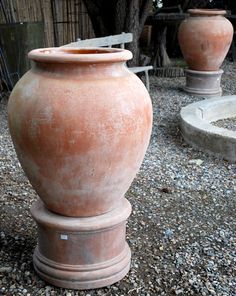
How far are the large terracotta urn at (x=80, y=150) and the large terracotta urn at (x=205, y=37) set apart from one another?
12.7 ft

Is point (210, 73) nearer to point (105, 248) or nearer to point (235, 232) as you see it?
point (235, 232)

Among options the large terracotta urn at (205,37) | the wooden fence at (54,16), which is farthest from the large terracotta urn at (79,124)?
the wooden fence at (54,16)

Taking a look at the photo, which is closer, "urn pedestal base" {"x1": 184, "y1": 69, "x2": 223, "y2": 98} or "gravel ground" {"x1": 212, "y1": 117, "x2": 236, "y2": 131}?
"gravel ground" {"x1": 212, "y1": 117, "x2": 236, "y2": 131}

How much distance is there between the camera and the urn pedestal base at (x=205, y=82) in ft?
20.1

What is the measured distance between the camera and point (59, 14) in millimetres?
7461

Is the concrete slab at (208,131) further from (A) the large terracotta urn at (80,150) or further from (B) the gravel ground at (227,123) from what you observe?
(A) the large terracotta urn at (80,150)

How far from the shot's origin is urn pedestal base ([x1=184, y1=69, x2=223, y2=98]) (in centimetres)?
613

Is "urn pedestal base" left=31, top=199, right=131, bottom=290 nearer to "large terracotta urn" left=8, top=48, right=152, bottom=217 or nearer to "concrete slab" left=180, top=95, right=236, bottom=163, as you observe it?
"large terracotta urn" left=8, top=48, right=152, bottom=217

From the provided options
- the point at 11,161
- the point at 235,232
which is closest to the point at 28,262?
the point at 235,232

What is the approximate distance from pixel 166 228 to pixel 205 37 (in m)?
3.64

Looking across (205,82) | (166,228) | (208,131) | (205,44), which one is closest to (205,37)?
(205,44)

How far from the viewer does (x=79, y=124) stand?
73.7 inches

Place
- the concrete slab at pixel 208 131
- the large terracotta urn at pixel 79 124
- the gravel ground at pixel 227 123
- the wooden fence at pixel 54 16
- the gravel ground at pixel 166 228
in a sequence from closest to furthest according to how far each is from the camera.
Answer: the large terracotta urn at pixel 79 124, the gravel ground at pixel 166 228, the concrete slab at pixel 208 131, the gravel ground at pixel 227 123, the wooden fence at pixel 54 16

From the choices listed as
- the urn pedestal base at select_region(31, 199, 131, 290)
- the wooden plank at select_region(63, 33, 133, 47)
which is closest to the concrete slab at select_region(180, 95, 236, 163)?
the wooden plank at select_region(63, 33, 133, 47)
